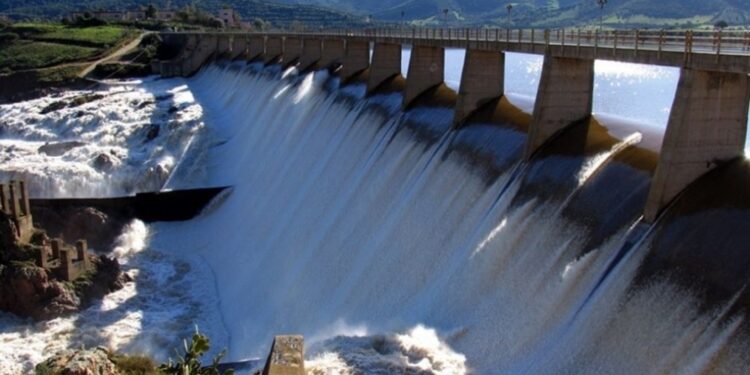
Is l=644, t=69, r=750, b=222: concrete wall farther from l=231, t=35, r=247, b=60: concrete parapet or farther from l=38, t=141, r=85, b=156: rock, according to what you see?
l=231, t=35, r=247, b=60: concrete parapet

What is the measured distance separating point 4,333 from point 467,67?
18859 millimetres

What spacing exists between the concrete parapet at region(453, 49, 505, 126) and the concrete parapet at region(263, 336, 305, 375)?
551 inches

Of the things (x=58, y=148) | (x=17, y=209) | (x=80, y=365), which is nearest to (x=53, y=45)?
(x=58, y=148)

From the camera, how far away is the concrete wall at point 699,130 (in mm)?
16719

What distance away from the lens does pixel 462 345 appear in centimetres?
1792

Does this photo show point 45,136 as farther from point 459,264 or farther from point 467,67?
point 459,264

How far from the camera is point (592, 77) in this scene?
23.6m

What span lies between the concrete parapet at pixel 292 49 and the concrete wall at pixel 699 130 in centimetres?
4542

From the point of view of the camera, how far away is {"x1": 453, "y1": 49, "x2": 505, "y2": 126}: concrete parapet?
1116 inches

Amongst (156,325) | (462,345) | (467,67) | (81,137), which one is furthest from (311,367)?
(81,137)

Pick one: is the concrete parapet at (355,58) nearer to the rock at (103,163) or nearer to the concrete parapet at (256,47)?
the rock at (103,163)

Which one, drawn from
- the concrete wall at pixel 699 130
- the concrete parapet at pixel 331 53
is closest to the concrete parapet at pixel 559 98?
the concrete wall at pixel 699 130

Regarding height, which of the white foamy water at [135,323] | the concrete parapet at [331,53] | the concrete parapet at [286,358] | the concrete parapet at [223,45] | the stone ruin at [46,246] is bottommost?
the white foamy water at [135,323]

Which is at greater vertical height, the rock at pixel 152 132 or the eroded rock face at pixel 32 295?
the rock at pixel 152 132
